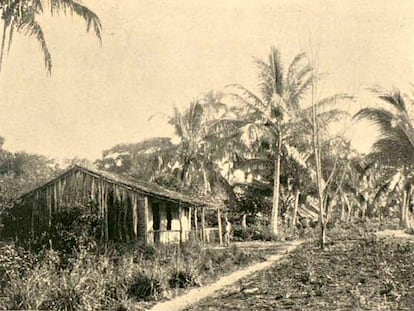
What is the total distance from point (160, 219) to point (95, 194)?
3.76m

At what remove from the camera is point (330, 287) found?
1005 cm

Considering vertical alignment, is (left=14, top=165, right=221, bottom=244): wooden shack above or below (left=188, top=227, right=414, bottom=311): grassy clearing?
above

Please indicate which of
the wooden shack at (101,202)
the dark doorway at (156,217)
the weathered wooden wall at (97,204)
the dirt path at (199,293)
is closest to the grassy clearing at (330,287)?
the dirt path at (199,293)

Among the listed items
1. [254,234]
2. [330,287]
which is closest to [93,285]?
[330,287]

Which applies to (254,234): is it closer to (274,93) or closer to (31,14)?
(274,93)

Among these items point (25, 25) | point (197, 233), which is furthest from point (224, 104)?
point (25, 25)

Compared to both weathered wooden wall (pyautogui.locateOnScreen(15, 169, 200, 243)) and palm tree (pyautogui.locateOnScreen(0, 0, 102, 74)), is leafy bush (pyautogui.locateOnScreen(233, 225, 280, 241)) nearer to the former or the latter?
weathered wooden wall (pyautogui.locateOnScreen(15, 169, 200, 243))

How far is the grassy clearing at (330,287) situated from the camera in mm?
8523

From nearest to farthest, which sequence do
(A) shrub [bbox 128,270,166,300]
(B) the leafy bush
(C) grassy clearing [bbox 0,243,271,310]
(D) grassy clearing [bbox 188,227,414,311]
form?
(D) grassy clearing [bbox 188,227,414,311]
(C) grassy clearing [bbox 0,243,271,310]
(A) shrub [bbox 128,270,166,300]
(B) the leafy bush

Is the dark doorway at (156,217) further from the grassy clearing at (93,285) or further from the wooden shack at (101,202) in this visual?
the grassy clearing at (93,285)

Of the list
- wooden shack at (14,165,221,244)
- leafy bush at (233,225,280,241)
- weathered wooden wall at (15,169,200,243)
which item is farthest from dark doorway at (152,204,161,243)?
leafy bush at (233,225,280,241)

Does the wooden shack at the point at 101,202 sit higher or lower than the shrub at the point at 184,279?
higher

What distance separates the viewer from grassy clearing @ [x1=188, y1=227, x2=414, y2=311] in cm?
852

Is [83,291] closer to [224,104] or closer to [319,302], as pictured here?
[319,302]
